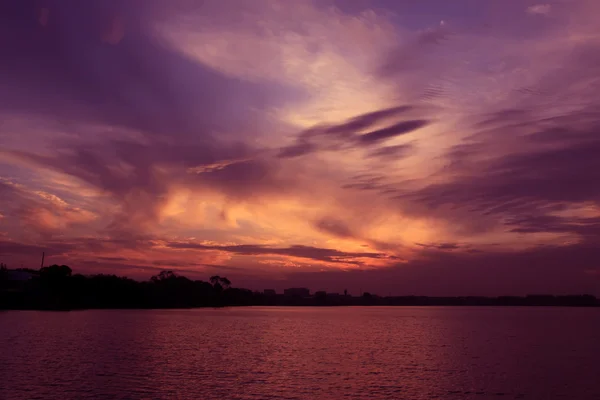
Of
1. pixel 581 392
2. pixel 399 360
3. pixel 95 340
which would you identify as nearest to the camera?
pixel 581 392

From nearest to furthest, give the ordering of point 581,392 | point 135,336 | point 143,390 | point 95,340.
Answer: point 143,390, point 581,392, point 95,340, point 135,336

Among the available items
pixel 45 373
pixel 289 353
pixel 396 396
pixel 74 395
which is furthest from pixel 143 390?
pixel 289 353

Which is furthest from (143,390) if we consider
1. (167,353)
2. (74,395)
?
(167,353)

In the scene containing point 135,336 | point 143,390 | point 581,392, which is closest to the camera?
point 143,390

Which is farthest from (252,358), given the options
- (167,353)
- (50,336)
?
(50,336)

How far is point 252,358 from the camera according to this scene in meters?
73.5

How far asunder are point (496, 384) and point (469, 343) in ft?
169

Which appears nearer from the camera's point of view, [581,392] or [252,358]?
[581,392]

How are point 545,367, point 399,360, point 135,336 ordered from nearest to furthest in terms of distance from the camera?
point 545,367 < point 399,360 < point 135,336

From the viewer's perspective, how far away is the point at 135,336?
340 ft

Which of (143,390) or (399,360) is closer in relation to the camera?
(143,390)

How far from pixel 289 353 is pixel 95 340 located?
37.7m

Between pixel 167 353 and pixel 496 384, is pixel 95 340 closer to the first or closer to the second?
pixel 167 353

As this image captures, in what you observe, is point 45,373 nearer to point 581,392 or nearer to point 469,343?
point 581,392
